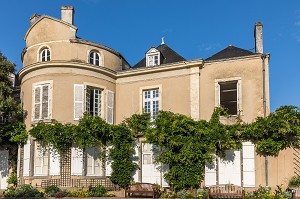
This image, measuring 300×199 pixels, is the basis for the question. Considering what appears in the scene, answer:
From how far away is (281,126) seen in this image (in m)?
17.8

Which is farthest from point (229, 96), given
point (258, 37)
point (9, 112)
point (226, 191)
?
point (9, 112)

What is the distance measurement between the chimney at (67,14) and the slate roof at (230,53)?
282 inches

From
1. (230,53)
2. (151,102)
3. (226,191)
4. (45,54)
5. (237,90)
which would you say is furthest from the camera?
(151,102)

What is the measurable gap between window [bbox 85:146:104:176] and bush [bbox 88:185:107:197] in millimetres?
1193

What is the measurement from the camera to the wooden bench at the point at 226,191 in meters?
16.5

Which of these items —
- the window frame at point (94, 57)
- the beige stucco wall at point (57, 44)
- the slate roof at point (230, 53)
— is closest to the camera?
the slate roof at point (230, 53)

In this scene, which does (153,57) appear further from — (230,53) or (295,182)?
(295,182)

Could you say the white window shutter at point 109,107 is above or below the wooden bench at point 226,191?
above

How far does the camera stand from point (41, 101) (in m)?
20.2

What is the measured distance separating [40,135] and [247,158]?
9.51 meters

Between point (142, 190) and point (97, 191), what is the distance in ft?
6.69

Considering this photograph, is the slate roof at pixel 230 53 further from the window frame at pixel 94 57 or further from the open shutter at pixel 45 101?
the open shutter at pixel 45 101

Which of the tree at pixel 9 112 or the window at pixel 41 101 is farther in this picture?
the tree at pixel 9 112

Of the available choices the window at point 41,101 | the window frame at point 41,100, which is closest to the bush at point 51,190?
the window frame at point 41,100
